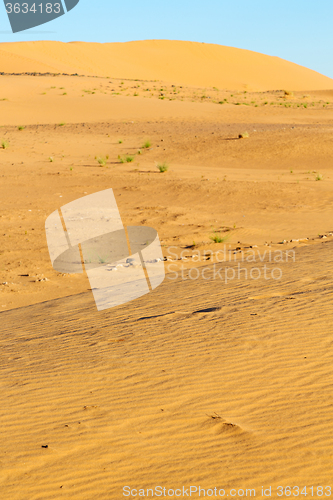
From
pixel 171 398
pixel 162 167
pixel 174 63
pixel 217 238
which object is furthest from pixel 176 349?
pixel 174 63

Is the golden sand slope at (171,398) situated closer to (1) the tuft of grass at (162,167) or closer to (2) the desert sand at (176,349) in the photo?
(2) the desert sand at (176,349)

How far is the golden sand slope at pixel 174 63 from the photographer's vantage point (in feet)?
259

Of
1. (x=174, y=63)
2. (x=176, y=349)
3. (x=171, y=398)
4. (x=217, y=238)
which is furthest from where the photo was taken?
(x=174, y=63)

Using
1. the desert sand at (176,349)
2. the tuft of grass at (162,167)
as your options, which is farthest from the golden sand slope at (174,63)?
the desert sand at (176,349)

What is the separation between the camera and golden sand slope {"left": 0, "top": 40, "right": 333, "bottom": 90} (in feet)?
259

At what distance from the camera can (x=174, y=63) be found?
97.9 m

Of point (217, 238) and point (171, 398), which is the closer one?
point (171, 398)

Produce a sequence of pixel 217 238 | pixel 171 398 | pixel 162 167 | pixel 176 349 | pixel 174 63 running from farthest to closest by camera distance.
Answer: pixel 174 63
pixel 162 167
pixel 217 238
pixel 176 349
pixel 171 398

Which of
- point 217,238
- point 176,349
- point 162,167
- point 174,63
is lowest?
point 217,238

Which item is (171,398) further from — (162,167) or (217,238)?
(162,167)

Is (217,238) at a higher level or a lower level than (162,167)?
lower

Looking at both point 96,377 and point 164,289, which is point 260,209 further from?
point 96,377

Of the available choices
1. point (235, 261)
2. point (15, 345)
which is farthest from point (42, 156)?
point (15, 345)

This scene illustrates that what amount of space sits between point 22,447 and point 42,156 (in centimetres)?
2081
